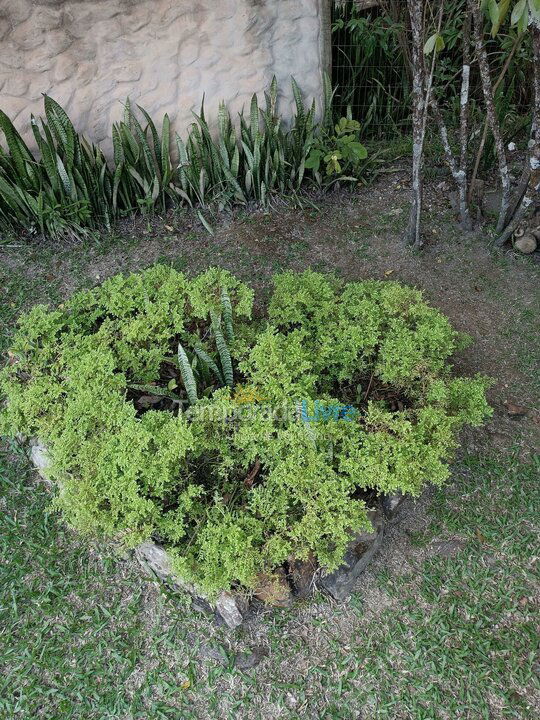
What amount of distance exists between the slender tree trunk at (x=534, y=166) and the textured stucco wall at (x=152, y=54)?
64.0 inches

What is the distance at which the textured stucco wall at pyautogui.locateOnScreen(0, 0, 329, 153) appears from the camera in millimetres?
3773

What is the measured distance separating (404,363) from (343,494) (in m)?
0.70

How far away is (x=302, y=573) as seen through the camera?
7.37 ft

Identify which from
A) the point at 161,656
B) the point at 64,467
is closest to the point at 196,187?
the point at 64,467

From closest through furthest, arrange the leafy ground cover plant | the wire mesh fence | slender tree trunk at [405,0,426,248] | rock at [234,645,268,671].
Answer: rock at [234,645,268,671]
slender tree trunk at [405,0,426,248]
the leafy ground cover plant
the wire mesh fence

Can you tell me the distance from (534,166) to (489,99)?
1.67 feet

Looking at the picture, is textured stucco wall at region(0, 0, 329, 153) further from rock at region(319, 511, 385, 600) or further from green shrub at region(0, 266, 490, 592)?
rock at region(319, 511, 385, 600)

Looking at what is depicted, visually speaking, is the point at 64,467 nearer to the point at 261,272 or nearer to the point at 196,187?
the point at 261,272

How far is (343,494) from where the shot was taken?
212 centimetres

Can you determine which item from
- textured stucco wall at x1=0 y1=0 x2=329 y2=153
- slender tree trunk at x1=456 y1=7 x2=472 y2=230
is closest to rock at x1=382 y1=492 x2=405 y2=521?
slender tree trunk at x1=456 y1=7 x2=472 y2=230

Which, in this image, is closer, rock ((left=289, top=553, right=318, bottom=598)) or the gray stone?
rock ((left=289, top=553, right=318, bottom=598))

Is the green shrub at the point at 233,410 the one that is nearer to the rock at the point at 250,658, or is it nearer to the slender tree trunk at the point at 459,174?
the rock at the point at 250,658

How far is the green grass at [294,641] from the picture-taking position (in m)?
2.14

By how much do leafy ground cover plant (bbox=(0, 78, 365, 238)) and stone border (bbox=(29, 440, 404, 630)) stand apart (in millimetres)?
→ 2177
